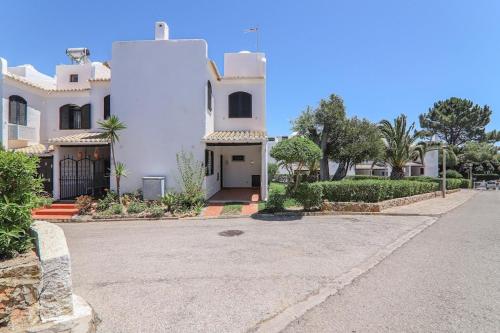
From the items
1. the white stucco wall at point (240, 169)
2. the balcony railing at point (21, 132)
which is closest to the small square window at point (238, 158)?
the white stucco wall at point (240, 169)

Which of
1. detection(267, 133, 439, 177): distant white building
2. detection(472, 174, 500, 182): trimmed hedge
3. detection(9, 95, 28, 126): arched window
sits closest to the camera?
detection(9, 95, 28, 126): arched window

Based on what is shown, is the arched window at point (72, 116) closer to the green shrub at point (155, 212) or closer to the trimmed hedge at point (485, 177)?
the green shrub at point (155, 212)

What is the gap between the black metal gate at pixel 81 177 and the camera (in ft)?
53.7

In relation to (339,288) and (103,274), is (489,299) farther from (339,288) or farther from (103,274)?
(103,274)

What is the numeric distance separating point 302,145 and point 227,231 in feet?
17.7

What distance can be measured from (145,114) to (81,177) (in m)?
5.91

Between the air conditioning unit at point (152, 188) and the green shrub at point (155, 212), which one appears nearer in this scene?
the green shrub at point (155, 212)

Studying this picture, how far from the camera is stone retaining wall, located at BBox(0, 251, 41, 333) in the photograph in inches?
127

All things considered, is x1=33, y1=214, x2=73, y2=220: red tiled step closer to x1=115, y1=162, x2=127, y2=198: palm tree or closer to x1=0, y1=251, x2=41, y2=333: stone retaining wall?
x1=115, y1=162, x2=127, y2=198: palm tree

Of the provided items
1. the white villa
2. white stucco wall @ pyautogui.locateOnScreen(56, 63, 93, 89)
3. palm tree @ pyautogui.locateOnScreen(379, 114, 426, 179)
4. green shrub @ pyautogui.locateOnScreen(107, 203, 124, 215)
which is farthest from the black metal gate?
palm tree @ pyautogui.locateOnScreen(379, 114, 426, 179)

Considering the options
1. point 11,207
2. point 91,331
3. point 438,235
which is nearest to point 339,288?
point 91,331

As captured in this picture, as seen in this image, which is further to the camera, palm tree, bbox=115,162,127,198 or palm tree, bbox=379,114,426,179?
palm tree, bbox=379,114,426,179

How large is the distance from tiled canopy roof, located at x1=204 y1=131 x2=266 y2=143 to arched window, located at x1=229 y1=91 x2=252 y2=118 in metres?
1.71

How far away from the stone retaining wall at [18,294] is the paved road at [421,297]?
331 cm
